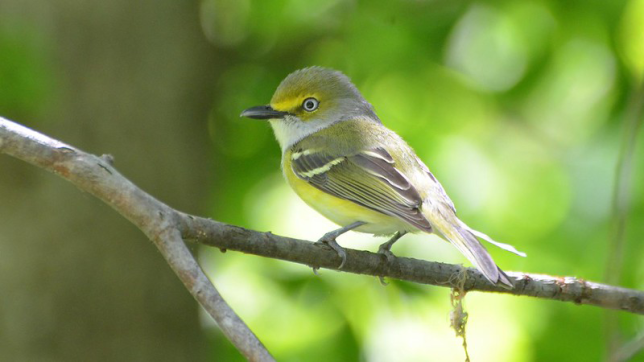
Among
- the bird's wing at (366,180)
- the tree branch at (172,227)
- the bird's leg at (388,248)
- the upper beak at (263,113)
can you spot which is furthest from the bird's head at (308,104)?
the tree branch at (172,227)

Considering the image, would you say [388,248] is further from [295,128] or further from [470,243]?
[295,128]

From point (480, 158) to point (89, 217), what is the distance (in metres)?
2.80

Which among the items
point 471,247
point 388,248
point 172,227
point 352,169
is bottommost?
point 172,227

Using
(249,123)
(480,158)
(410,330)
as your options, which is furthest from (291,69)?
(410,330)

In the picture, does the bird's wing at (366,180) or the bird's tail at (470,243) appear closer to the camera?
the bird's tail at (470,243)

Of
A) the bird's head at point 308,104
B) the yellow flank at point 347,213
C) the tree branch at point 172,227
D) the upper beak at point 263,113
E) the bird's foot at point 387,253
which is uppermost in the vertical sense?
the bird's head at point 308,104

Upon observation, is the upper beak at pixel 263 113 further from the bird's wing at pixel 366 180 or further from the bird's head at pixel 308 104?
the bird's wing at pixel 366 180

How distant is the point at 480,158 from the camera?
5039mm

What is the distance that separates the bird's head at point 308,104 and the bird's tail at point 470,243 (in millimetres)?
1244

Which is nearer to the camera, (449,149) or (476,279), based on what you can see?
(476,279)

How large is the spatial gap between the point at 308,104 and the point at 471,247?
180cm

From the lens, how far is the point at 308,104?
188 inches

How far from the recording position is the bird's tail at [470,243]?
3004 mm

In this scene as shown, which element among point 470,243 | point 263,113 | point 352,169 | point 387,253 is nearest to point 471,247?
point 470,243
